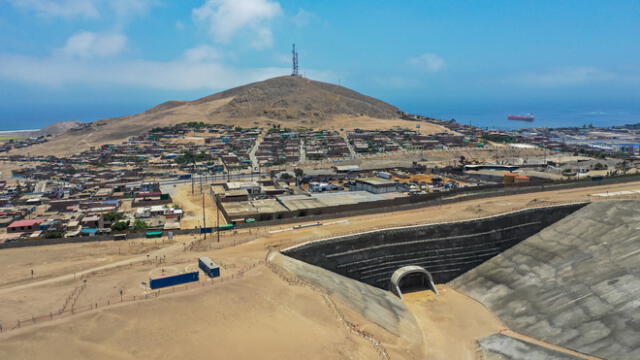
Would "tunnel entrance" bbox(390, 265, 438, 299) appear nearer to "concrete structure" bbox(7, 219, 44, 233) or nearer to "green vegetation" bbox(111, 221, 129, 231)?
"green vegetation" bbox(111, 221, 129, 231)

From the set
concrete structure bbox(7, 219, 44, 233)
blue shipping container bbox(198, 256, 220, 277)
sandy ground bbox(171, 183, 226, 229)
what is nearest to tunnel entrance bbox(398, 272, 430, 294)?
blue shipping container bbox(198, 256, 220, 277)

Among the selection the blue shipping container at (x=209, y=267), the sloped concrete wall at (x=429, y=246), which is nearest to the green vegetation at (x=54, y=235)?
the blue shipping container at (x=209, y=267)

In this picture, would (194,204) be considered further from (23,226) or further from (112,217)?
(23,226)

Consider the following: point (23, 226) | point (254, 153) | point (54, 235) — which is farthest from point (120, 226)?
point (254, 153)

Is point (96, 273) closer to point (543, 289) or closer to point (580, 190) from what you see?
point (543, 289)

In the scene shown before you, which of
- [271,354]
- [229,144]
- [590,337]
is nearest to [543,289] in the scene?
[590,337]

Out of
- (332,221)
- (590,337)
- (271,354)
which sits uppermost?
(332,221)

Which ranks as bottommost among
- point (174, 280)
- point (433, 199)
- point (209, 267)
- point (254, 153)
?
point (174, 280)
